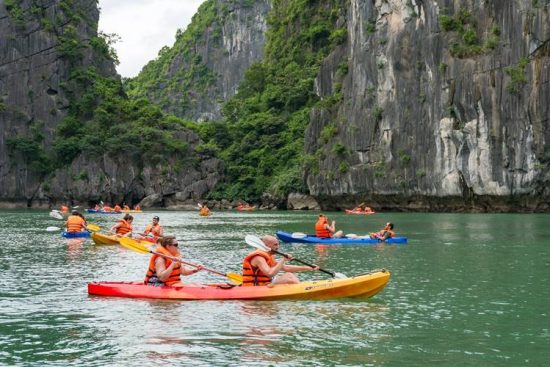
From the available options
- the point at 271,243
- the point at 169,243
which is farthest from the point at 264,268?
the point at 169,243

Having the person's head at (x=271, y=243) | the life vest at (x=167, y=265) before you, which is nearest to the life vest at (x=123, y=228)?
the life vest at (x=167, y=265)

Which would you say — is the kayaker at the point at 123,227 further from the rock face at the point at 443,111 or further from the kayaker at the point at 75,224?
the rock face at the point at 443,111

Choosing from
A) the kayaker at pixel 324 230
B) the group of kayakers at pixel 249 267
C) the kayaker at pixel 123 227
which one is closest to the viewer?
the group of kayakers at pixel 249 267

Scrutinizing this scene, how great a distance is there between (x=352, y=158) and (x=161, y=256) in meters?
55.4

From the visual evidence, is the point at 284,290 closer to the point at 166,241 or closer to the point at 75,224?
the point at 166,241

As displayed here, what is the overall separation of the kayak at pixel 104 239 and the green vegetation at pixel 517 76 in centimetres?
3602

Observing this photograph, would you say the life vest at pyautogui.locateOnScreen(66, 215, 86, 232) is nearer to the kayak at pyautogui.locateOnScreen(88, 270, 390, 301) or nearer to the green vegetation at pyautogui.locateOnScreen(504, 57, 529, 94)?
the kayak at pyautogui.locateOnScreen(88, 270, 390, 301)

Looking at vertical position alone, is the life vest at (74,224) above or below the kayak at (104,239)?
above

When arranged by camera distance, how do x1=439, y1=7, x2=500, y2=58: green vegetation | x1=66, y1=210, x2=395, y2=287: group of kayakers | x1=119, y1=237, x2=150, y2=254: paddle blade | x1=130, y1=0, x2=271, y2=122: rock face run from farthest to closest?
1. x1=130, y1=0, x2=271, y2=122: rock face
2. x1=439, y1=7, x2=500, y2=58: green vegetation
3. x1=119, y1=237, x2=150, y2=254: paddle blade
4. x1=66, y1=210, x2=395, y2=287: group of kayakers

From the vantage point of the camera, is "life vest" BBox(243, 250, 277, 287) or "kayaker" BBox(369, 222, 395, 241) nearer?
"life vest" BBox(243, 250, 277, 287)

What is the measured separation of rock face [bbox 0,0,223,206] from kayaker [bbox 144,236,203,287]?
69837 mm

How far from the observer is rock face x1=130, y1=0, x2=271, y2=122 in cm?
14600

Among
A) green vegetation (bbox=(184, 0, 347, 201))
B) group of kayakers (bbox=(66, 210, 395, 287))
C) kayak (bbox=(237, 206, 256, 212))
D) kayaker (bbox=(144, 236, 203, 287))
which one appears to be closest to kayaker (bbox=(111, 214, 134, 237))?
group of kayakers (bbox=(66, 210, 395, 287))

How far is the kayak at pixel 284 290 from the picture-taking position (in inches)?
589
